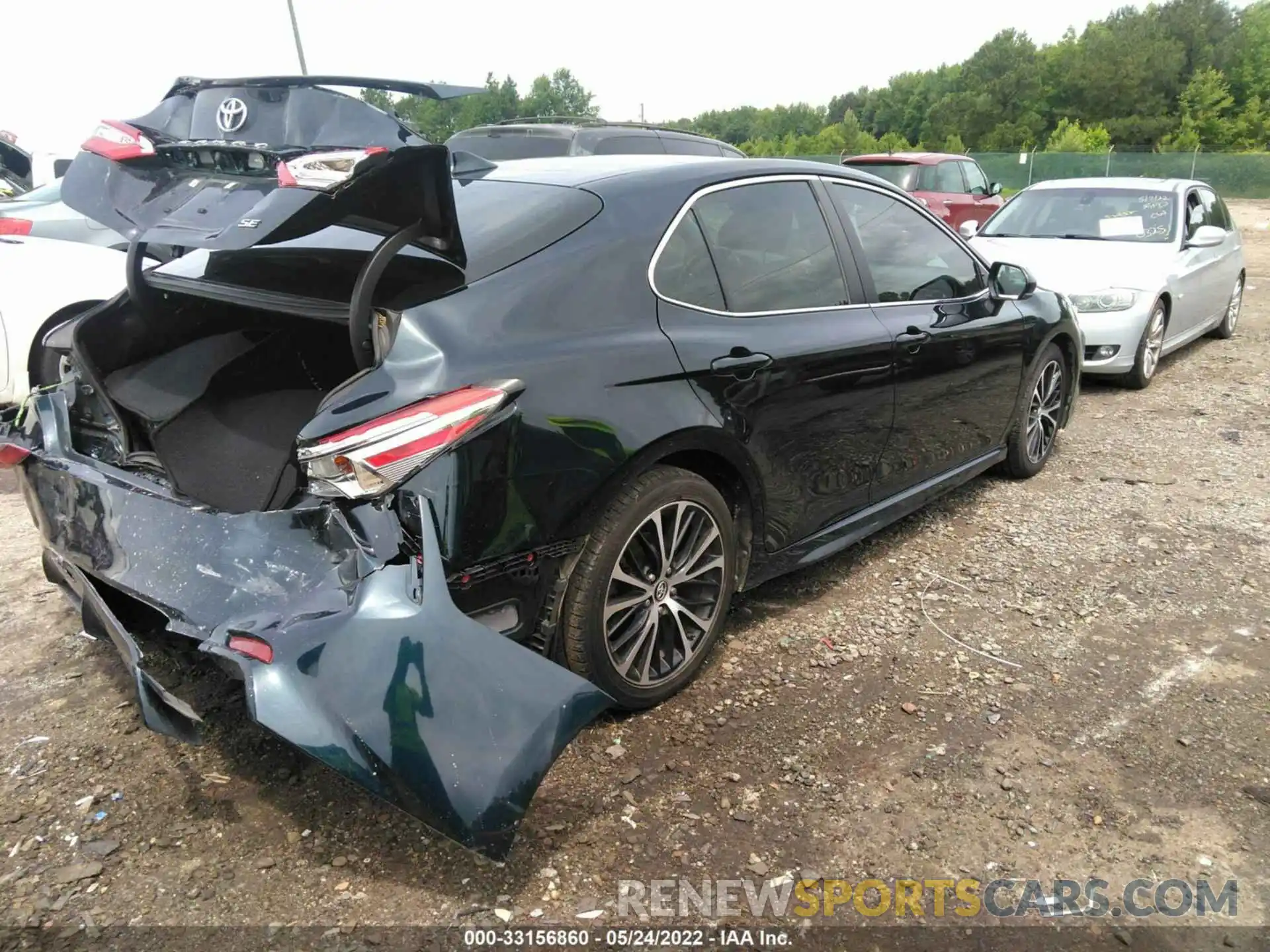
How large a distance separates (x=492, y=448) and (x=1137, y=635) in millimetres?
2749

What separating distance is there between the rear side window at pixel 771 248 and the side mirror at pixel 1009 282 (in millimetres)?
1390

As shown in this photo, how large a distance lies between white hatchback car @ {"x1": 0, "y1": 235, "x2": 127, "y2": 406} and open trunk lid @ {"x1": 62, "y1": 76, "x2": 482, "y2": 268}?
2.32 metres

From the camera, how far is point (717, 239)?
10.5ft

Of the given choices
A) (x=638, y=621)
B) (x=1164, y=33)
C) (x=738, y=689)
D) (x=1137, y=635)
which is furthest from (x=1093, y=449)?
(x=1164, y=33)

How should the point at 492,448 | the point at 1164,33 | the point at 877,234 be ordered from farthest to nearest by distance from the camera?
the point at 1164,33 < the point at 877,234 < the point at 492,448

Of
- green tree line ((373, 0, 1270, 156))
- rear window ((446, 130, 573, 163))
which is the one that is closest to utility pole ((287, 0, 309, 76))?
rear window ((446, 130, 573, 163))

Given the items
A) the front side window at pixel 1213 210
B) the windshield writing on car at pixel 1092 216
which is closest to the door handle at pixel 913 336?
the windshield writing on car at pixel 1092 216

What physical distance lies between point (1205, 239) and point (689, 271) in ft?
22.2

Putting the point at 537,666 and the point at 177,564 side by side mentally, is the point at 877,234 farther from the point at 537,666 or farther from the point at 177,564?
the point at 177,564

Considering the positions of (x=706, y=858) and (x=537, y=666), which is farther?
(x=706, y=858)

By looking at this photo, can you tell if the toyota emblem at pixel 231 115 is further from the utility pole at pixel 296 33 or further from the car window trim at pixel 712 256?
the utility pole at pixel 296 33

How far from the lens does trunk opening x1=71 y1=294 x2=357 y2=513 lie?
2.85m

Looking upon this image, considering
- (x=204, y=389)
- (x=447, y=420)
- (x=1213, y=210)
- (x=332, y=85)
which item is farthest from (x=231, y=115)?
(x=1213, y=210)

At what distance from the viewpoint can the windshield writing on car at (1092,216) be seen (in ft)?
26.2
